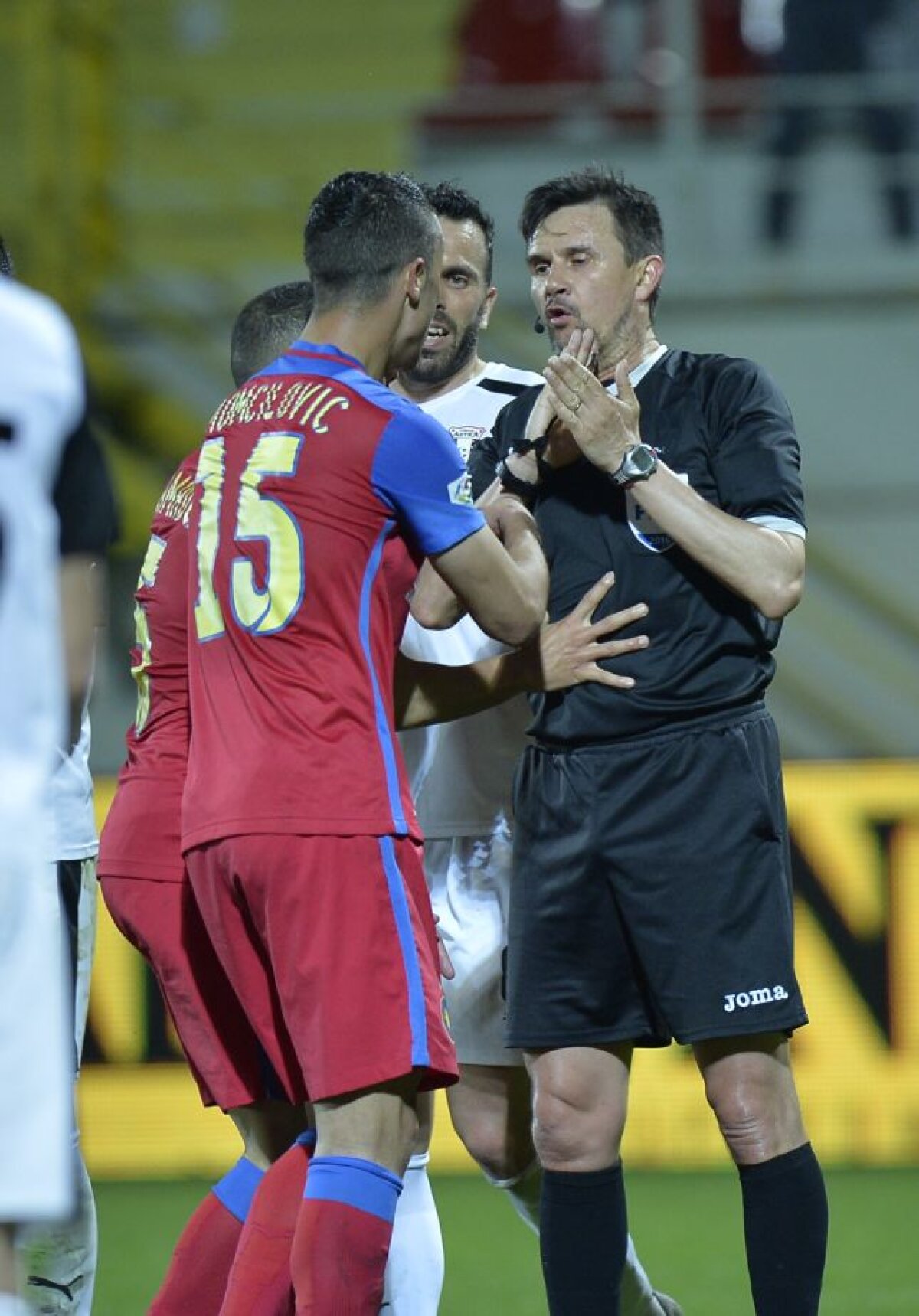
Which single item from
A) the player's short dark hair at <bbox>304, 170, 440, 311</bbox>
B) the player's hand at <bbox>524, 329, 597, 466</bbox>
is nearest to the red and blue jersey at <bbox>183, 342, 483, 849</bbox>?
the player's short dark hair at <bbox>304, 170, 440, 311</bbox>

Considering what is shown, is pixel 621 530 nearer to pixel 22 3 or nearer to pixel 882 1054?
pixel 882 1054

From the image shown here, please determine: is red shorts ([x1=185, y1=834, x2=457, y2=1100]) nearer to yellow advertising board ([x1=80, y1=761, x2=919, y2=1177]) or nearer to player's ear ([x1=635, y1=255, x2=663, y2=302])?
player's ear ([x1=635, y1=255, x2=663, y2=302])

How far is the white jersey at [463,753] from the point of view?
4027 millimetres

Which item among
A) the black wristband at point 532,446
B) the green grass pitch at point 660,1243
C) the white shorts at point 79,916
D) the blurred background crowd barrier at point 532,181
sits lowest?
the green grass pitch at point 660,1243

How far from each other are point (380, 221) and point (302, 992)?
3.93 ft

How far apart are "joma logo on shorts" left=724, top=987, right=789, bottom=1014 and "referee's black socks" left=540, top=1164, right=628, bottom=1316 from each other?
0.38m

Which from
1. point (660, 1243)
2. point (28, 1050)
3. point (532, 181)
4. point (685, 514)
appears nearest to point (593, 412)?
point (685, 514)

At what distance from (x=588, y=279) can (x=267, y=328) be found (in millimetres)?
607

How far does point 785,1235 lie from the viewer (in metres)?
3.29

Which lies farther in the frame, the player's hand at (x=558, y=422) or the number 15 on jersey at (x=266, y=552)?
the player's hand at (x=558, y=422)

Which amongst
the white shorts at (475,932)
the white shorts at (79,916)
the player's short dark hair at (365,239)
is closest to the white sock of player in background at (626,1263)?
the white shorts at (475,932)

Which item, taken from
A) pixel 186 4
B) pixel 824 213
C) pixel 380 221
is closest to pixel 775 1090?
pixel 380 221

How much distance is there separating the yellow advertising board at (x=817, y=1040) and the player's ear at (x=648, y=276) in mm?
2892

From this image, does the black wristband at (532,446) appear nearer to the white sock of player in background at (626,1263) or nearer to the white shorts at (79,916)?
the white shorts at (79,916)
